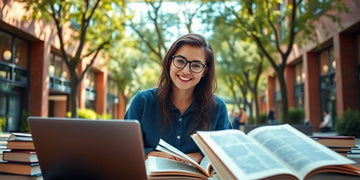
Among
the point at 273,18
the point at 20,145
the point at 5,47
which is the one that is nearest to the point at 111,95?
the point at 5,47

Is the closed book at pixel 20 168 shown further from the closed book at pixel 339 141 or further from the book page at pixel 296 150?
the closed book at pixel 339 141

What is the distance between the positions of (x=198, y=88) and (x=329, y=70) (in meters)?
16.7

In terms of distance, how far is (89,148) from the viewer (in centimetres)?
145

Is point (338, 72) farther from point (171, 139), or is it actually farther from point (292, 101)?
point (171, 139)

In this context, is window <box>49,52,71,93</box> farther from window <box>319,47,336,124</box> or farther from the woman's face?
the woman's face

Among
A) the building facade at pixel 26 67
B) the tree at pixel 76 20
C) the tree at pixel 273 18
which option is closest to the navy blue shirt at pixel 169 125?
the tree at pixel 76 20

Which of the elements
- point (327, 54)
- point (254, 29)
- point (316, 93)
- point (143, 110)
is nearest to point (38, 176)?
point (143, 110)

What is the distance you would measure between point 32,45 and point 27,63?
36.2 inches

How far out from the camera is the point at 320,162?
1.48 metres

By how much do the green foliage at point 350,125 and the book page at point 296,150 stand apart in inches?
445

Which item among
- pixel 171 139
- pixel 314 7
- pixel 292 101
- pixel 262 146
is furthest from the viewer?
pixel 292 101

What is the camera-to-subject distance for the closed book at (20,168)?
1839mm

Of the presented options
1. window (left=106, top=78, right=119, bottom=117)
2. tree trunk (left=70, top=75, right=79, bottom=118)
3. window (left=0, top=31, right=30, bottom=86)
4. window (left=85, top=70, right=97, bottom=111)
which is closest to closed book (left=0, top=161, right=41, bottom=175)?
tree trunk (left=70, top=75, right=79, bottom=118)

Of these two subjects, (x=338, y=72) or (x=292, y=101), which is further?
(x=292, y=101)
